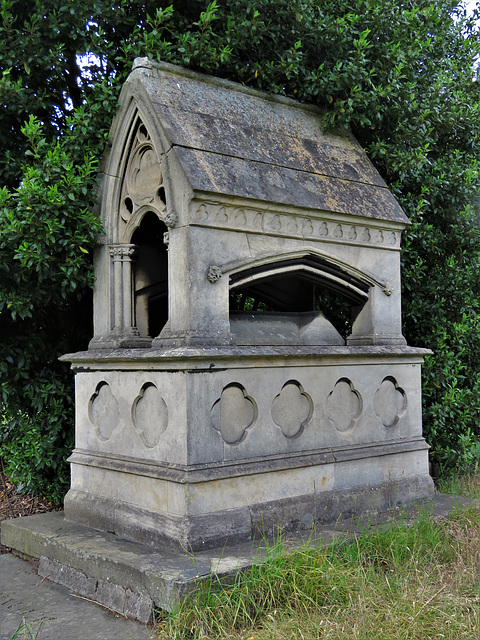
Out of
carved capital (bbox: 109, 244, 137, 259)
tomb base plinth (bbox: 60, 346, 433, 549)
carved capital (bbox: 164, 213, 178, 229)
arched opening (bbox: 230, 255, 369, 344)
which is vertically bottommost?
tomb base plinth (bbox: 60, 346, 433, 549)

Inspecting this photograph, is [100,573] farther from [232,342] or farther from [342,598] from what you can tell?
[232,342]

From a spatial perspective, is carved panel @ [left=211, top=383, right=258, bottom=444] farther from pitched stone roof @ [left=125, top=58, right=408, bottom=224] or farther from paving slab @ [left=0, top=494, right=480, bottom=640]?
pitched stone roof @ [left=125, top=58, right=408, bottom=224]

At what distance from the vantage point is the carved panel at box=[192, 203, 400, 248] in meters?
4.65

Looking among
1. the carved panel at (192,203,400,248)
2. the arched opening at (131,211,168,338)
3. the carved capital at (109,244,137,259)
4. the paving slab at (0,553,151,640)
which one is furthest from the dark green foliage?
the paving slab at (0,553,151,640)

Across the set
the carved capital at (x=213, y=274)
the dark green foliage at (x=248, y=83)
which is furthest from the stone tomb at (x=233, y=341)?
the dark green foliage at (x=248, y=83)

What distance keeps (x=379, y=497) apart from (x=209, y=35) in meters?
3.92

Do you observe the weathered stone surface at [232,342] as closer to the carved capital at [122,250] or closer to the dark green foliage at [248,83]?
the carved capital at [122,250]

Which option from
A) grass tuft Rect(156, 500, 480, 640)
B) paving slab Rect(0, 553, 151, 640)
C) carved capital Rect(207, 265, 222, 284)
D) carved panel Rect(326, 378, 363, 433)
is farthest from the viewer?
carved panel Rect(326, 378, 363, 433)

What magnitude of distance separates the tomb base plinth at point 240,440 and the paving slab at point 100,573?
17 cm

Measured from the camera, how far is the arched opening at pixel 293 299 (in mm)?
5086

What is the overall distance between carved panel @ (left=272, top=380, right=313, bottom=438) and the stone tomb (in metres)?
0.01

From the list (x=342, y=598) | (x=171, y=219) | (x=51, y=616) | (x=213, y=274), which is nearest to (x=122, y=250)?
(x=171, y=219)

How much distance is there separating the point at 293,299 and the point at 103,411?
2.19 m

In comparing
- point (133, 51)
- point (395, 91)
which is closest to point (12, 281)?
point (133, 51)
